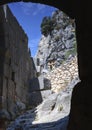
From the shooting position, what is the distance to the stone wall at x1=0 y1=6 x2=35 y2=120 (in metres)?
13.8

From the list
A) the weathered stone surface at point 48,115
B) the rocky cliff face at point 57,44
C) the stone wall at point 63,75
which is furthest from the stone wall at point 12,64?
the rocky cliff face at point 57,44

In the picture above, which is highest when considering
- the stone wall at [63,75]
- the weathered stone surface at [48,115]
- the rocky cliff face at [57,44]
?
the rocky cliff face at [57,44]

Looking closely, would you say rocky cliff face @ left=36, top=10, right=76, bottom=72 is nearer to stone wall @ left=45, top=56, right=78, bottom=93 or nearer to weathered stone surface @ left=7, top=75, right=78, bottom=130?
stone wall @ left=45, top=56, right=78, bottom=93

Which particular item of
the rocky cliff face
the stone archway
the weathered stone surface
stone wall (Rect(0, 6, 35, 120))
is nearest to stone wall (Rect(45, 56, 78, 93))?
stone wall (Rect(0, 6, 35, 120))

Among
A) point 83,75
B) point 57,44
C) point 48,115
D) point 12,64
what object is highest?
point 57,44

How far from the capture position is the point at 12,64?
51.5 feet

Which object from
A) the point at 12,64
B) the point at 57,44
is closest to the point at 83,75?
the point at 12,64

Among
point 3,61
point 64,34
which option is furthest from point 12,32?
point 64,34

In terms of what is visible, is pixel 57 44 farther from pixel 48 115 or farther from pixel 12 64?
pixel 48 115

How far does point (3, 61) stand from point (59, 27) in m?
17.8

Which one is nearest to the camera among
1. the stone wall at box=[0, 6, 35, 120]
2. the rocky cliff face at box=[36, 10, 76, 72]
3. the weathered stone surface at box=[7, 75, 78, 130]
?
the weathered stone surface at box=[7, 75, 78, 130]

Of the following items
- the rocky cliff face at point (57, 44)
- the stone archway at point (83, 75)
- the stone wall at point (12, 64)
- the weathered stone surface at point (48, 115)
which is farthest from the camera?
the rocky cliff face at point (57, 44)

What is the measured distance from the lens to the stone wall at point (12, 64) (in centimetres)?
1380

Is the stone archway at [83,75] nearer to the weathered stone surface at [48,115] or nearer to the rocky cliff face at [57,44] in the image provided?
the weathered stone surface at [48,115]
